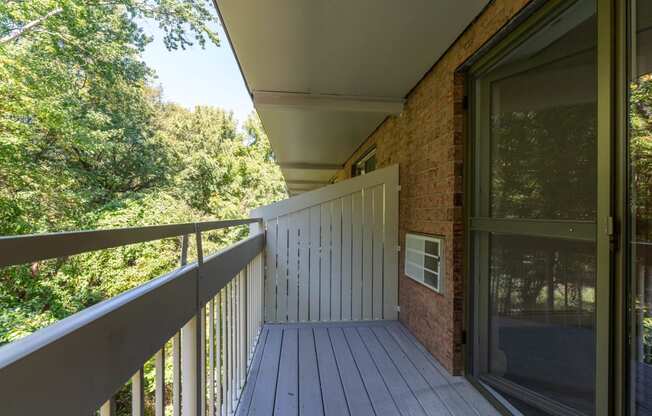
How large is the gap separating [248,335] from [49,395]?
2235mm

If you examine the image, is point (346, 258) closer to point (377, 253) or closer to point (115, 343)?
point (377, 253)

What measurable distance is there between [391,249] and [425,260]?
75 cm

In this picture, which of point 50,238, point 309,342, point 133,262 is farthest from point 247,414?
point 133,262

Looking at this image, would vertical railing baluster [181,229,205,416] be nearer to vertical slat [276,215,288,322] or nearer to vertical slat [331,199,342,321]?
vertical slat [276,215,288,322]

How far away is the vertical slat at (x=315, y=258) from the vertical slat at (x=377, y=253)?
616 millimetres

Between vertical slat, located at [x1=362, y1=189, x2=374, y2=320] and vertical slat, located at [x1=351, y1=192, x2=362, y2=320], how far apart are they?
0.03 meters

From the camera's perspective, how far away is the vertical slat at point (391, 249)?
3.65 m

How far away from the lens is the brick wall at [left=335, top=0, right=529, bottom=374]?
7.80ft

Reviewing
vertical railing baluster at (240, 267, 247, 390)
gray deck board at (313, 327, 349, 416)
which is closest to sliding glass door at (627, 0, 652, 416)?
gray deck board at (313, 327, 349, 416)

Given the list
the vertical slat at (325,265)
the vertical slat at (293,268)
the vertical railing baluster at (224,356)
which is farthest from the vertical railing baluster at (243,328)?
the vertical slat at (325,265)

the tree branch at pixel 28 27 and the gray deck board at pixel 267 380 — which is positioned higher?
the tree branch at pixel 28 27

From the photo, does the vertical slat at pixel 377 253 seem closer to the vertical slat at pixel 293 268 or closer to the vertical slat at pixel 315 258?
the vertical slat at pixel 315 258

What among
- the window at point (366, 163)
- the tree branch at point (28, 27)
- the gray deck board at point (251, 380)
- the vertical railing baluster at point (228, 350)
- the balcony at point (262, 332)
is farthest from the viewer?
the tree branch at point (28, 27)

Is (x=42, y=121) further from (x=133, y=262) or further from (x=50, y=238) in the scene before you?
(x=50, y=238)
